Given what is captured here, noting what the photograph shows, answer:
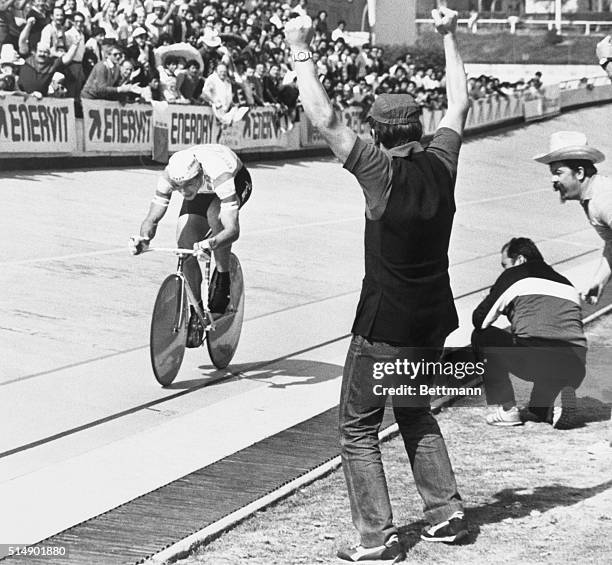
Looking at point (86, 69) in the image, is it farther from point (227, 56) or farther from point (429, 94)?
point (429, 94)

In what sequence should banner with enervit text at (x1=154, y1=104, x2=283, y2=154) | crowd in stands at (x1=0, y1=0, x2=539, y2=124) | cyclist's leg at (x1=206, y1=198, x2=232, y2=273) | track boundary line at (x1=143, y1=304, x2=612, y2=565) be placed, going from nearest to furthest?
track boundary line at (x1=143, y1=304, x2=612, y2=565)
cyclist's leg at (x1=206, y1=198, x2=232, y2=273)
crowd in stands at (x1=0, y1=0, x2=539, y2=124)
banner with enervit text at (x1=154, y1=104, x2=283, y2=154)

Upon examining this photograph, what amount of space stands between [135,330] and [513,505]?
5.00m

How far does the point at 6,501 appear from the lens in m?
5.72

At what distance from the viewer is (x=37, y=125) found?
1898cm

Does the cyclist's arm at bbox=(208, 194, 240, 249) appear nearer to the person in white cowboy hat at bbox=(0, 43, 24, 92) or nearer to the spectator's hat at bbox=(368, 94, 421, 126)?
the spectator's hat at bbox=(368, 94, 421, 126)

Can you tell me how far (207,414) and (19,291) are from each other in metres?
4.18

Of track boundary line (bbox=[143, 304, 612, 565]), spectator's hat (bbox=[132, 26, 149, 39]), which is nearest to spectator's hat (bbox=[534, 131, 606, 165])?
track boundary line (bbox=[143, 304, 612, 565])

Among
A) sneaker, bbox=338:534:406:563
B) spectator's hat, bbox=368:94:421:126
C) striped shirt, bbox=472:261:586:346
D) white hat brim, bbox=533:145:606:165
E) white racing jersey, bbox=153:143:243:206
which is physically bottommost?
sneaker, bbox=338:534:406:563

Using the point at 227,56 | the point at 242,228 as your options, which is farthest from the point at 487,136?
the point at 242,228

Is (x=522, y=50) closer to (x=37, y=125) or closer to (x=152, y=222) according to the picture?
(x=37, y=125)

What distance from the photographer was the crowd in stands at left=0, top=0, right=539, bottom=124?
19.8 m

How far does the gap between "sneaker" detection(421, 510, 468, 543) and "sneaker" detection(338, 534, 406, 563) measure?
0.24m

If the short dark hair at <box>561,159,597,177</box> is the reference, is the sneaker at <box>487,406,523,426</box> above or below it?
below

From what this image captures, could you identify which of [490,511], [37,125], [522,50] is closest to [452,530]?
[490,511]
